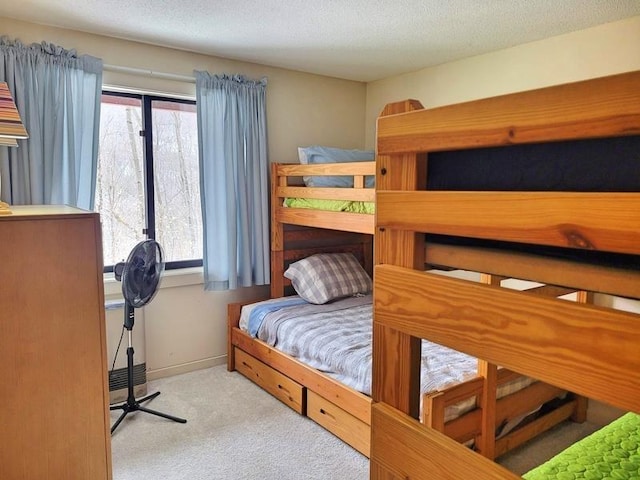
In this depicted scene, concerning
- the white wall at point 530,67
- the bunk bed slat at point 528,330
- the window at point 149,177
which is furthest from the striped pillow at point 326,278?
the bunk bed slat at point 528,330

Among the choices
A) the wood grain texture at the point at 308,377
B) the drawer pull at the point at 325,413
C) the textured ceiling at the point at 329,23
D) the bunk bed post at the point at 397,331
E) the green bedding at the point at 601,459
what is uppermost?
the textured ceiling at the point at 329,23

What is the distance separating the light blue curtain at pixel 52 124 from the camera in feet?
8.68

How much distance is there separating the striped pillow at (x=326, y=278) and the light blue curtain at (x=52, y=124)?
5.07 ft

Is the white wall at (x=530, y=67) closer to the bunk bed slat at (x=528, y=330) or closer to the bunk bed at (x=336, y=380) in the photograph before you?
the bunk bed at (x=336, y=380)

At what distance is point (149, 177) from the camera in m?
3.29

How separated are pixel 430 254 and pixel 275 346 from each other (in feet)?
7.32

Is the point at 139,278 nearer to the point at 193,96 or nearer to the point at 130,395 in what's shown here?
the point at 130,395

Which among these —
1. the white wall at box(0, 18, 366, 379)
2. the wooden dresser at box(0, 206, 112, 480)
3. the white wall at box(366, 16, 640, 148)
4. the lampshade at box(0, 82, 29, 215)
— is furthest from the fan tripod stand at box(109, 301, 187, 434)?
the white wall at box(366, 16, 640, 148)

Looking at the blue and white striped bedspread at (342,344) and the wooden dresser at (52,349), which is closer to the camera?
the wooden dresser at (52,349)

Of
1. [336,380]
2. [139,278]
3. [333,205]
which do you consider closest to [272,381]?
[336,380]

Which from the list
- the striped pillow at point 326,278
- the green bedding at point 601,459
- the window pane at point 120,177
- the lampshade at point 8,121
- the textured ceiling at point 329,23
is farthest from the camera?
the striped pillow at point 326,278

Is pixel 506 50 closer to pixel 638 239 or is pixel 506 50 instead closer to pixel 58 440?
pixel 638 239

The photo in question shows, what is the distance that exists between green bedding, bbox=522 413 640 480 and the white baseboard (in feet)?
8.38

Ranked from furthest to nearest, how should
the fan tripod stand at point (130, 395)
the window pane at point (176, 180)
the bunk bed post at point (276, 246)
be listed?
the bunk bed post at point (276, 246)
the window pane at point (176, 180)
the fan tripod stand at point (130, 395)
